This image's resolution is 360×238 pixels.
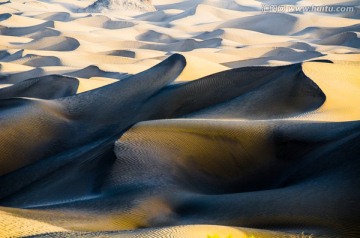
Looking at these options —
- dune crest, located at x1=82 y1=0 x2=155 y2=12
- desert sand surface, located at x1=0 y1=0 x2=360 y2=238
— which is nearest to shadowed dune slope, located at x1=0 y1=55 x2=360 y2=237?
desert sand surface, located at x1=0 y1=0 x2=360 y2=238

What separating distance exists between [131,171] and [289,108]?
2.65 meters

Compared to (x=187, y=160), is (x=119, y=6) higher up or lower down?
lower down

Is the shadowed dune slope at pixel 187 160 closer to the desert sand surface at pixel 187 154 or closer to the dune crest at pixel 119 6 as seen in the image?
the desert sand surface at pixel 187 154

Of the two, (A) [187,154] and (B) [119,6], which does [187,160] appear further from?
(B) [119,6]

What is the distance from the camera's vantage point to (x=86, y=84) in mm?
11391

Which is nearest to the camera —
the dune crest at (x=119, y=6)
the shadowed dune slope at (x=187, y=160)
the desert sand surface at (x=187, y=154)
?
the desert sand surface at (x=187, y=154)

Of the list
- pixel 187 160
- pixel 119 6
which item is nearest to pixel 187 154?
pixel 187 160

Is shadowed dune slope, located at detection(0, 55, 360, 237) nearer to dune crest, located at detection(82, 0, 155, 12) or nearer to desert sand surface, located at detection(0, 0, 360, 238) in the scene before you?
desert sand surface, located at detection(0, 0, 360, 238)

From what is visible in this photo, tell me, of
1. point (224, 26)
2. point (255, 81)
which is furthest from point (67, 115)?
point (224, 26)

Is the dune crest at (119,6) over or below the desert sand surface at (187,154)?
below

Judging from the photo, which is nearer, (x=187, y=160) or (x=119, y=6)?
(x=187, y=160)

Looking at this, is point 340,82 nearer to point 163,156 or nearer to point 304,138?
point 304,138

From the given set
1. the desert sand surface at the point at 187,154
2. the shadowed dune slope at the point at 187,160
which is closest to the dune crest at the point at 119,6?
the desert sand surface at the point at 187,154

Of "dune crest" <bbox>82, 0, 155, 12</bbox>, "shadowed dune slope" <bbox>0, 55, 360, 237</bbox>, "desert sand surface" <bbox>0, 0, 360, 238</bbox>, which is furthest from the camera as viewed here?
"dune crest" <bbox>82, 0, 155, 12</bbox>
